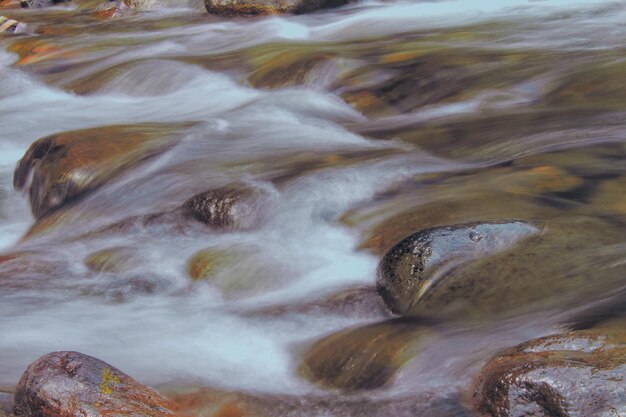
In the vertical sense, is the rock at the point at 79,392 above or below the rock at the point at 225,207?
above

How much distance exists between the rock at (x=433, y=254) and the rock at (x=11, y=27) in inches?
478

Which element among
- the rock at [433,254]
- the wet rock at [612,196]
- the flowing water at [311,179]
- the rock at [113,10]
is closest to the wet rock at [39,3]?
the rock at [113,10]

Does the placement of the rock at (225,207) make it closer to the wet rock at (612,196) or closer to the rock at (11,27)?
the wet rock at (612,196)

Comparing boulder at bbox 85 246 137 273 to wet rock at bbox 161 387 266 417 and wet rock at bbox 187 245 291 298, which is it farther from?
wet rock at bbox 161 387 266 417

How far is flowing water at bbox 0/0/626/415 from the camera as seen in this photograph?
4.80m

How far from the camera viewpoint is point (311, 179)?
6.81 meters

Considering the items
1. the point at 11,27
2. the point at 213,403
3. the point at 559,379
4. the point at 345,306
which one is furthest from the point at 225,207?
the point at 11,27

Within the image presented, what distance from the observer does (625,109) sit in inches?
295

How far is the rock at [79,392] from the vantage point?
3770mm

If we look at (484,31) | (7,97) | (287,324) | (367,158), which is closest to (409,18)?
(484,31)

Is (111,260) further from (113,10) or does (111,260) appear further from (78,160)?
(113,10)

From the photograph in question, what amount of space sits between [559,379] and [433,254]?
146 cm

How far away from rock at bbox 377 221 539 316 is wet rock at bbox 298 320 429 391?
215mm

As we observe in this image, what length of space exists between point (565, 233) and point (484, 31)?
21.4ft
